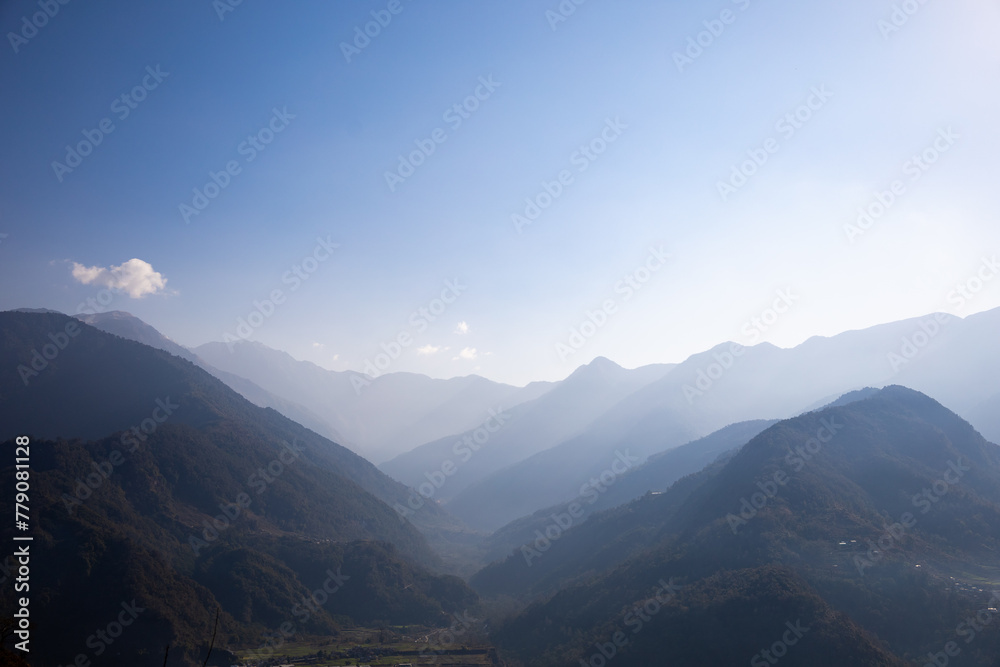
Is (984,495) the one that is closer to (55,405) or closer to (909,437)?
(909,437)

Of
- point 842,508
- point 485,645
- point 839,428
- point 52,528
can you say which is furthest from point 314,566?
point 839,428

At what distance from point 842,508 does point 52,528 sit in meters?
115
